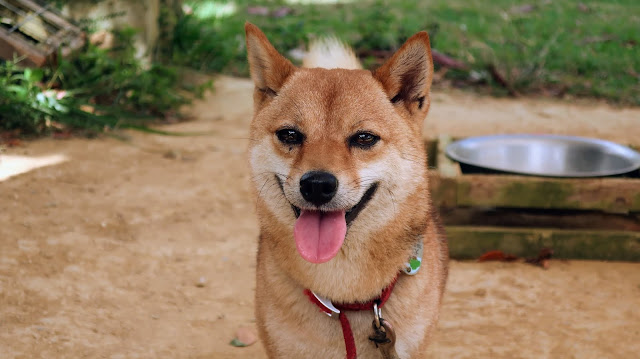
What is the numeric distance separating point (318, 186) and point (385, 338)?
1.96 ft

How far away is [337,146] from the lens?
2459mm

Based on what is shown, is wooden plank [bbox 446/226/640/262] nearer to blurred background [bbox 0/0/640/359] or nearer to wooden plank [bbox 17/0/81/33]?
blurred background [bbox 0/0/640/359]

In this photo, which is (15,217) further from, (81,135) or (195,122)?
(195,122)

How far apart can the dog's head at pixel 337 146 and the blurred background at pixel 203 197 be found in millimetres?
379

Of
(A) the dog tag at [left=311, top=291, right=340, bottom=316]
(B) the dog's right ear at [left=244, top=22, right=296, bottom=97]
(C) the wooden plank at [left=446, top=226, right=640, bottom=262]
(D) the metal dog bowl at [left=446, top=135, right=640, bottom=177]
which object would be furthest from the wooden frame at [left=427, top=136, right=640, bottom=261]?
(A) the dog tag at [left=311, top=291, right=340, bottom=316]

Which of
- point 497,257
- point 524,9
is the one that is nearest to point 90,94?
point 497,257

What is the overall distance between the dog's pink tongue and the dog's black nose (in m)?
0.09

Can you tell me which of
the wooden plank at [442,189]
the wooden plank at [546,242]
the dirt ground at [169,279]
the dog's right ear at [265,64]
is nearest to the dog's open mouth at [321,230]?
the dog's right ear at [265,64]

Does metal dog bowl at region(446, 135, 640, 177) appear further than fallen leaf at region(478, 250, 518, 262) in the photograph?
Yes

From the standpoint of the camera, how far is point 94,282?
354 centimetres

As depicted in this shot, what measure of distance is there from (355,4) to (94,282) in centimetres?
861

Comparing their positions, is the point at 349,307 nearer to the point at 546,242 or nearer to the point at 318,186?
the point at 318,186

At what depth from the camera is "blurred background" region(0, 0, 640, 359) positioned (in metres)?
3.24

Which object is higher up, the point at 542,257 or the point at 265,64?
the point at 265,64
